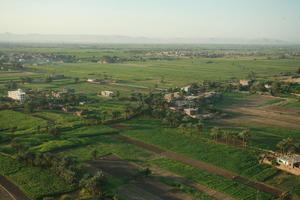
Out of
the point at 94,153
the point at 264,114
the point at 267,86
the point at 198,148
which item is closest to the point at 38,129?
the point at 94,153

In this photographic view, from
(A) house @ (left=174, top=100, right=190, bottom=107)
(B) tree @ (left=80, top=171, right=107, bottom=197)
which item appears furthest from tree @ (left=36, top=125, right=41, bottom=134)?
(A) house @ (left=174, top=100, right=190, bottom=107)

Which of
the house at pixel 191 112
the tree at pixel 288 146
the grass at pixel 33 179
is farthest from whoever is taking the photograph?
the house at pixel 191 112

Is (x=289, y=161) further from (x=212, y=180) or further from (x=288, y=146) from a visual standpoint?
(x=212, y=180)

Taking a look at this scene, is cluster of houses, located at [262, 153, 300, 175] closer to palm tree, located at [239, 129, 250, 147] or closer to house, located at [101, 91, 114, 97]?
palm tree, located at [239, 129, 250, 147]

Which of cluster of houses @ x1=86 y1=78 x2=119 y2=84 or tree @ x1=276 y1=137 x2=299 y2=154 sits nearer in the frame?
tree @ x1=276 y1=137 x2=299 y2=154

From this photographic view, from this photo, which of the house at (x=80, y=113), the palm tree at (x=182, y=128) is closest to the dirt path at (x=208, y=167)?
the palm tree at (x=182, y=128)

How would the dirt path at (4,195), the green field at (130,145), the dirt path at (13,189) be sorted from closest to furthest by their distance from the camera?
the dirt path at (4,195), the dirt path at (13,189), the green field at (130,145)

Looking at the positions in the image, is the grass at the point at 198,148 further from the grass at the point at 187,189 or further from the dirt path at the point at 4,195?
the dirt path at the point at 4,195
